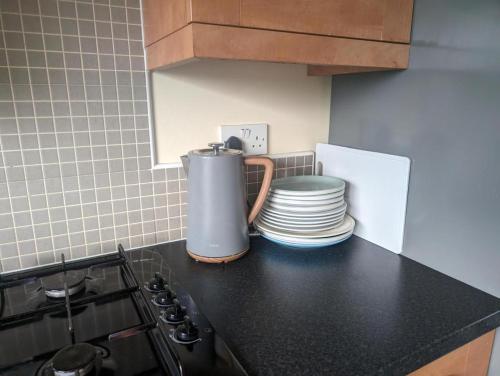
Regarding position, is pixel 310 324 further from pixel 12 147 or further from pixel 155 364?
pixel 12 147

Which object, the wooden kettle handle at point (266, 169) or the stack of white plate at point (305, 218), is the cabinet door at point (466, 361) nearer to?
the stack of white plate at point (305, 218)

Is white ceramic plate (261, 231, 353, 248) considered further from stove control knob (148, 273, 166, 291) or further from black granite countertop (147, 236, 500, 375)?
stove control knob (148, 273, 166, 291)

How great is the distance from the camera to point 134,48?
34.9 inches

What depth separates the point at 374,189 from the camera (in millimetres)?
1015

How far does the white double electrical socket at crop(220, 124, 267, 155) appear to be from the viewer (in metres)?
1.05

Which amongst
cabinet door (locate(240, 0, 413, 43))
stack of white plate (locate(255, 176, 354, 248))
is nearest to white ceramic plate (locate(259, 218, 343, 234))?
stack of white plate (locate(255, 176, 354, 248))

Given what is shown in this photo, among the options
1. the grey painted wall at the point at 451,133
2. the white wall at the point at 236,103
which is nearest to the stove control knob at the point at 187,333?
the white wall at the point at 236,103

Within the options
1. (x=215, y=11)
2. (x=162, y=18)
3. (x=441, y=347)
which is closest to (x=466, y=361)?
(x=441, y=347)

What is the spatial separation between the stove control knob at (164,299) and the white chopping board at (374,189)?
58 cm

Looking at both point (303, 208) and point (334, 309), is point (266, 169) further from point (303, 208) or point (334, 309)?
point (334, 309)

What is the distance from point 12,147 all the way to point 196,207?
0.41 metres

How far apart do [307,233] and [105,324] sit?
518 mm

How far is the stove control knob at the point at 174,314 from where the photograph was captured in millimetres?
662

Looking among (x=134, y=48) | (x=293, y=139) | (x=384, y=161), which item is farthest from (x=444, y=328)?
(x=134, y=48)
